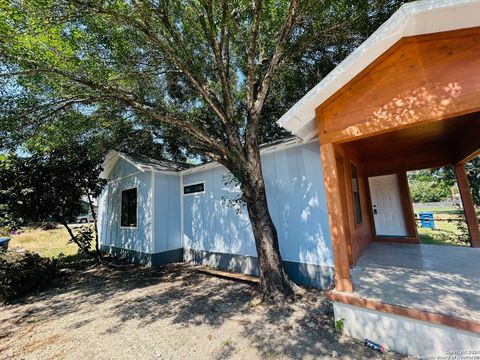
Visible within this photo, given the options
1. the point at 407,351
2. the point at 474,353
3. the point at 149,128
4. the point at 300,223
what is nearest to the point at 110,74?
the point at 149,128

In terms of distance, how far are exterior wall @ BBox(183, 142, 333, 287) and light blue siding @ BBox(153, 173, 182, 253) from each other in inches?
44.7

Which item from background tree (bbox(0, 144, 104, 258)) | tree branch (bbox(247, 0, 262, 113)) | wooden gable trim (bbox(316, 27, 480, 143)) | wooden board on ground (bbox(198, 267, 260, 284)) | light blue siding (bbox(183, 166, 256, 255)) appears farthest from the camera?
background tree (bbox(0, 144, 104, 258))

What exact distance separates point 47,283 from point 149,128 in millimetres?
5364

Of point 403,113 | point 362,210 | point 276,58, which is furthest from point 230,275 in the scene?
point 276,58

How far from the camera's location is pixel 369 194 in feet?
24.2

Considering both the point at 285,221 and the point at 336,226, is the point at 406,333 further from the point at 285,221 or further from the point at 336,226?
the point at 285,221

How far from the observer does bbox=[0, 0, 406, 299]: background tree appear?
3.79 metres

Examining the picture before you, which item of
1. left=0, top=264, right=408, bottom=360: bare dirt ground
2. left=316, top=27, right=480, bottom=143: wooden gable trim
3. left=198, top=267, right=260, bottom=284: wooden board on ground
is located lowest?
left=0, top=264, right=408, bottom=360: bare dirt ground

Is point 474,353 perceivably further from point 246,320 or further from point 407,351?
point 246,320

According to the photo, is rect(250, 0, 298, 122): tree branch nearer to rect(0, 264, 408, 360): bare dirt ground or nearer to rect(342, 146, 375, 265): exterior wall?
rect(342, 146, 375, 265): exterior wall

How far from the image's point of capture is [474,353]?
2.29 metres

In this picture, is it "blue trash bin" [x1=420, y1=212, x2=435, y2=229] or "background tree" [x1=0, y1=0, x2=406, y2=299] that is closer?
"background tree" [x1=0, y1=0, x2=406, y2=299]

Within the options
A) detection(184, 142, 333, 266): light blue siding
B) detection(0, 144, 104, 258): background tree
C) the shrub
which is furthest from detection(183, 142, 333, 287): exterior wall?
detection(0, 144, 104, 258): background tree

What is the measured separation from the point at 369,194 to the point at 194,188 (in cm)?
599
